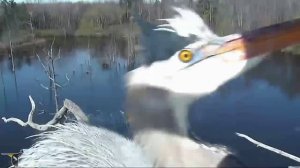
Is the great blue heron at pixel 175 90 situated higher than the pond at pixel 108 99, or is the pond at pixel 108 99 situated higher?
the great blue heron at pixel 175 90

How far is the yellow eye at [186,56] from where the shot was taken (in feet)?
2.57

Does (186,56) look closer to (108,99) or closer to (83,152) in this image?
(83,152)

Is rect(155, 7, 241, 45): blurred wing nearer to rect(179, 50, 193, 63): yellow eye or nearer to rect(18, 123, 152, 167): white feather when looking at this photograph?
rect(179, 50, 193, 63): yellow eye

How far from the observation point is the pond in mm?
4723

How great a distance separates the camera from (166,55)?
31.8 inches

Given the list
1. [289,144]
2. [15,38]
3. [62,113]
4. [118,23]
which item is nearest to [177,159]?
[62,113]

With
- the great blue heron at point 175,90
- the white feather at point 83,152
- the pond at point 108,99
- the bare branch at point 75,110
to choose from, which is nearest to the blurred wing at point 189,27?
the great blue heron at point 175,90

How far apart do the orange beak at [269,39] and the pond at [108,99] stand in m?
1.89

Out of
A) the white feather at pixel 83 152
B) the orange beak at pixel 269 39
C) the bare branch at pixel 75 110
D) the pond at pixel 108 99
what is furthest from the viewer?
the pond at pixel 108 99

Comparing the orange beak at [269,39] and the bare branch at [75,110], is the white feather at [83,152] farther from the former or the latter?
the bare branch at [75,110]

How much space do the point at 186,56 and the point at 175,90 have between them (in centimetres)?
6

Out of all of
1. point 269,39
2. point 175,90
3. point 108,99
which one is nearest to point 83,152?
point 175,90

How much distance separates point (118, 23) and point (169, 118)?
1129 centimetres

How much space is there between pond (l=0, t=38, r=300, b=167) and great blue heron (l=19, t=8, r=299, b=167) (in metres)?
1.74
